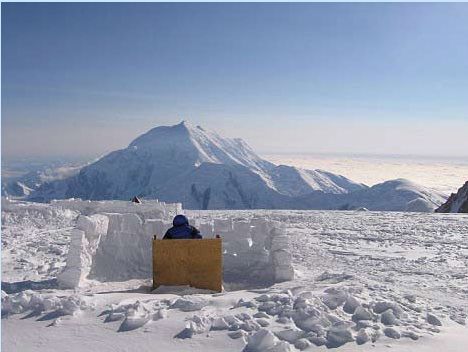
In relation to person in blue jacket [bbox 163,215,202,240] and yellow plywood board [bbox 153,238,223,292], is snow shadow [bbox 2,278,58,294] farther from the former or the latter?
person in blue jacket [bbox 163,215,202,240]

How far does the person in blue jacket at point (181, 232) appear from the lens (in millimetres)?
7840

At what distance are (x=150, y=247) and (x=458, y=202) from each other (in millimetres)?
33369

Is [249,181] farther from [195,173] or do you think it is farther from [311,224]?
[311,224]

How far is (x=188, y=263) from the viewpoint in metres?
7.64

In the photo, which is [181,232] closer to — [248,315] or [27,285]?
[27,285]

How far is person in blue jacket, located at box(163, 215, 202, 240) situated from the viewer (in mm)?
7840

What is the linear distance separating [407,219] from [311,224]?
4408 mm

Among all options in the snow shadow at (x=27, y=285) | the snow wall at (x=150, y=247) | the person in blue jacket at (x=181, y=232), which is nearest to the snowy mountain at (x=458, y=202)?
the snow wall at (x=150, y=247)

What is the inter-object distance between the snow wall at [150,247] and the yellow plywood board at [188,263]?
0.99m

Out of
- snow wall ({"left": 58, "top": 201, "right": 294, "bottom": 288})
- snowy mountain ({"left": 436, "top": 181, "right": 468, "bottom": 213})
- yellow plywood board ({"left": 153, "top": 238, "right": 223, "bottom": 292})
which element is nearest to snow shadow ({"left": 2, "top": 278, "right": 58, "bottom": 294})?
snow wall ({"left": 58, "top": 201, "right": 294, "bottom": 288})

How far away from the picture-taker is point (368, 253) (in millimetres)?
11141

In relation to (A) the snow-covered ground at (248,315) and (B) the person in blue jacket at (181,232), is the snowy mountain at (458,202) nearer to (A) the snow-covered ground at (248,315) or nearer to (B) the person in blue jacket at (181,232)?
(A) the snow-covered ground at (248,315)

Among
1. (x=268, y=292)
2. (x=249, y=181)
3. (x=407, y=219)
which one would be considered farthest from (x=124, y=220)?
(x=249, y=181)

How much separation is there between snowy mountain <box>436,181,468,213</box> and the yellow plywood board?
1219 inches
